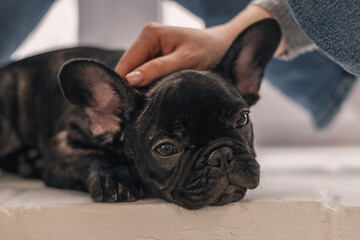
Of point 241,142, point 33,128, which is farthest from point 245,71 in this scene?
point 33,128

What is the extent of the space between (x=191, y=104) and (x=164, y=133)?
120 mm

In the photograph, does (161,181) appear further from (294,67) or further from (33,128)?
(294,67)

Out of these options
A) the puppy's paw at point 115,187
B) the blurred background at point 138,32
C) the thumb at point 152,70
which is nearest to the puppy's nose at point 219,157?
the puppy's paw at point 115,187

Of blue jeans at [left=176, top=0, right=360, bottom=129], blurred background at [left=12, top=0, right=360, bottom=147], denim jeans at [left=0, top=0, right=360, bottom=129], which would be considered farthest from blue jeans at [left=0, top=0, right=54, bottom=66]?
blue jeans at [left=176, top=0, right=360, bottom=129]

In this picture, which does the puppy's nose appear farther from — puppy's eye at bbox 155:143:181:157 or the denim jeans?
the denim jeans

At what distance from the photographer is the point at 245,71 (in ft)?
5.62

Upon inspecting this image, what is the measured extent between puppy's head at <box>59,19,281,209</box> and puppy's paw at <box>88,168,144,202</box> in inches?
2.0

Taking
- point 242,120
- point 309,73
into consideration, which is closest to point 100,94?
point 242,120

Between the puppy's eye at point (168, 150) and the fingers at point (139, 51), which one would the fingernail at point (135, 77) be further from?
the puppy's eye at point (168, 150)

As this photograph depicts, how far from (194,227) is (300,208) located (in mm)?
317

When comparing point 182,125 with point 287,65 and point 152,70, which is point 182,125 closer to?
point 152,70

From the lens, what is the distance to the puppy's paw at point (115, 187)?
1.39 m

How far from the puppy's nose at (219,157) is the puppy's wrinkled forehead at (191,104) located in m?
0.10

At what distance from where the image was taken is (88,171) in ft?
5.22
